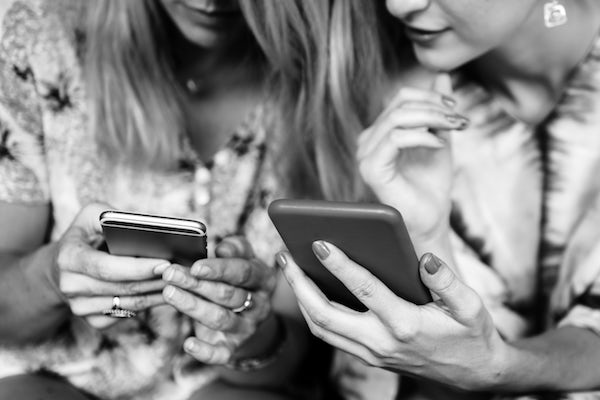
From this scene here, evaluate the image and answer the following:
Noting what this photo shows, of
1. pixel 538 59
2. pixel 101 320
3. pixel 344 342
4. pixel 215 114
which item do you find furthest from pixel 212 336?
pixel 538 59

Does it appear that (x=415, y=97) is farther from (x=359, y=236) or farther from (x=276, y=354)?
(x=276, y=354)

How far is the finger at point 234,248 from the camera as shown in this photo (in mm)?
1380

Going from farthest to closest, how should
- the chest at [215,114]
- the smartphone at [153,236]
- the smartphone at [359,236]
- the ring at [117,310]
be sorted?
the chest at [215,114]
the ring at [117,310]
the smartphone at [153,236]
the smartphone at [359,236]

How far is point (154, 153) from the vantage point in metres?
1.54

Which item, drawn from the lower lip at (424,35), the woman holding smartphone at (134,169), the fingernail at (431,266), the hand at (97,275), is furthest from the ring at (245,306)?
the lower lip at (424,35)

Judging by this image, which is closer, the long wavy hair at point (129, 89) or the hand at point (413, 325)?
the hand at point (413, 325)

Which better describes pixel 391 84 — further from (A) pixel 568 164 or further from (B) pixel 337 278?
(B) pixel 337 278

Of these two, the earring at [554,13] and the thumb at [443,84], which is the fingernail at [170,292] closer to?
the thumb at [443,84]

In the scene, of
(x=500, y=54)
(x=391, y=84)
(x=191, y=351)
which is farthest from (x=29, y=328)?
(x=500, y=54)

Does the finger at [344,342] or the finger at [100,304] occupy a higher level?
the finger at [100,304]

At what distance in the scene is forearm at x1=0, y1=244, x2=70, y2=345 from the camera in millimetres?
1373

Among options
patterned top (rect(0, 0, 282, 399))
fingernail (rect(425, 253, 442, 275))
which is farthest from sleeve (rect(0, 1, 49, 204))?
fingernail (rect(425, 253, 442, 275))

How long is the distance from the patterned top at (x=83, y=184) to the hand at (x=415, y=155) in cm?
Result: 26

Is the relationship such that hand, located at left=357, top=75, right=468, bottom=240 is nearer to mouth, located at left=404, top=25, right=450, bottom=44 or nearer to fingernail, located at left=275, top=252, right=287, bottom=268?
mouth, located at left=404, top=25, right=450, bottom=44
